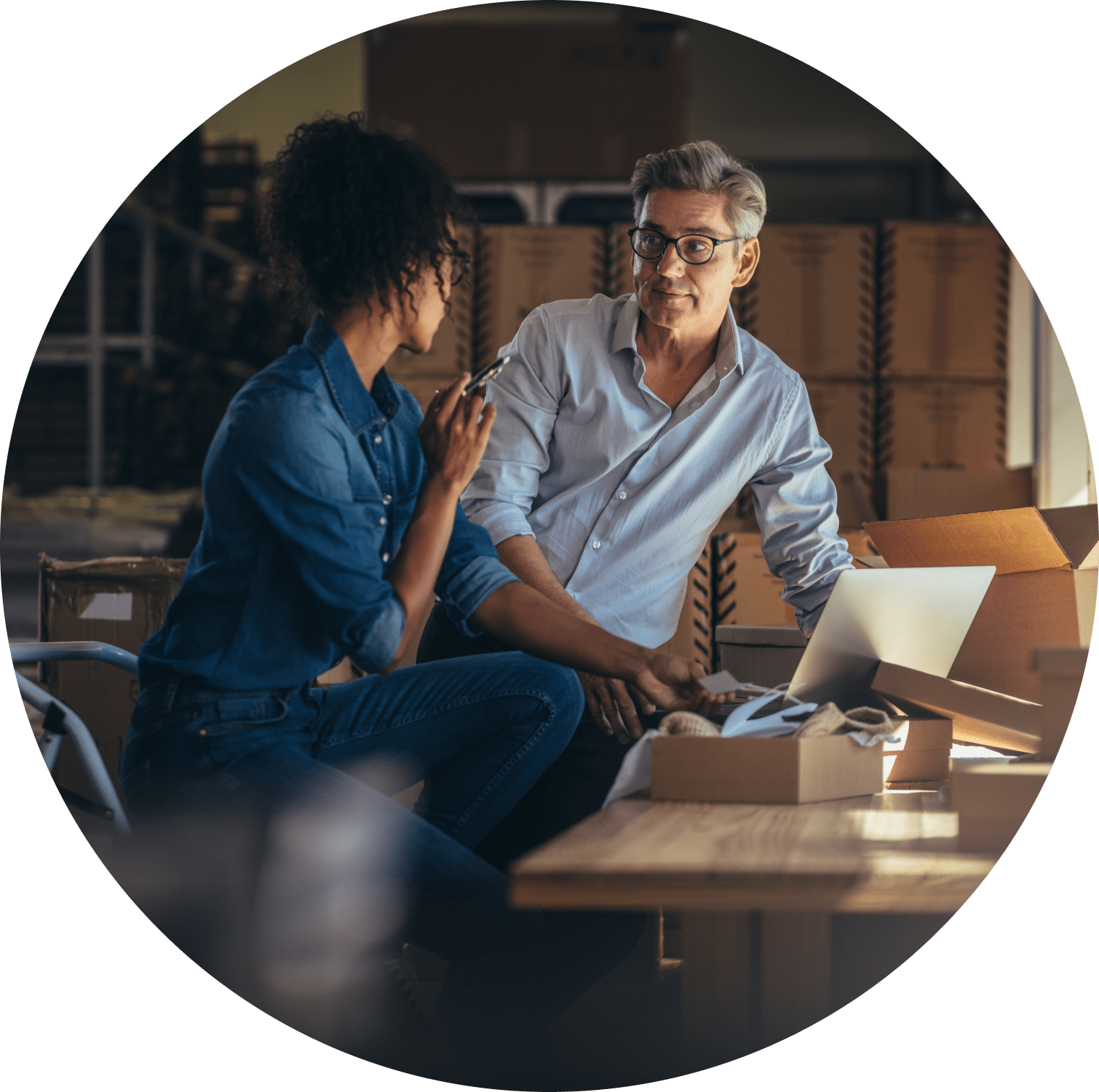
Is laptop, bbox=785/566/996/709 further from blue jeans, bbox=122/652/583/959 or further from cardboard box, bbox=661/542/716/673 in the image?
blue jeans, bbox=122/652/583/959

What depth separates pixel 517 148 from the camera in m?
1.52

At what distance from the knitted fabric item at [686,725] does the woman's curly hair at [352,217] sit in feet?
1.59

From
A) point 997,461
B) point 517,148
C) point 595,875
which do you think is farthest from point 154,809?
point 997,461

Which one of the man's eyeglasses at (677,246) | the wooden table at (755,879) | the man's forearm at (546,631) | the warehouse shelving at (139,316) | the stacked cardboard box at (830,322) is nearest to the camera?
the wooden table at (755,879)

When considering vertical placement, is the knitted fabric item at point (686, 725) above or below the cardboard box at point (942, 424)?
below

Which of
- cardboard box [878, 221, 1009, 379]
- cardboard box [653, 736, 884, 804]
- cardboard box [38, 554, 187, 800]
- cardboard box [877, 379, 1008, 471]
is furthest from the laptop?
cardboard box [38, 554, 187, 800]

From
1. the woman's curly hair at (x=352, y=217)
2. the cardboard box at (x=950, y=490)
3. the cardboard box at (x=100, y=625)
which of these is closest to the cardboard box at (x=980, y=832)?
the cardboard box at (x=950, y=490)

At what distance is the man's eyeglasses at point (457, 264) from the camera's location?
111cm

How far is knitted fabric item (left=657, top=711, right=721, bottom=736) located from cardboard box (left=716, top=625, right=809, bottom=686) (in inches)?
8.2

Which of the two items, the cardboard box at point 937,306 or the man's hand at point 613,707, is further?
the cardboard box at point 937,306

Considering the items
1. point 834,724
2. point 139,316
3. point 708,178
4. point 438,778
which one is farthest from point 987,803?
point 139,316

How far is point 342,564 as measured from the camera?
1.00m

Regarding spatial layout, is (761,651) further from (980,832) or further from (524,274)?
(524,274)

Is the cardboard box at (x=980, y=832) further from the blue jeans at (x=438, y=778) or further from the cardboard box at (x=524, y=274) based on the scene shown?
the cardboard box at (x=524, y=274)
